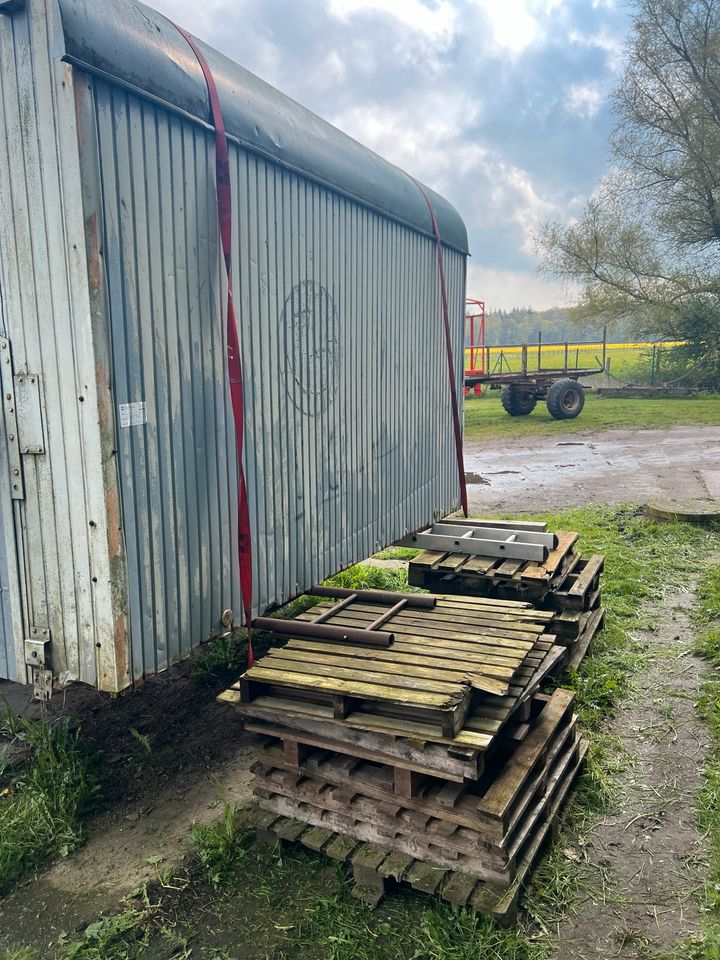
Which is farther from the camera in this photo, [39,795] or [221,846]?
[39,795]

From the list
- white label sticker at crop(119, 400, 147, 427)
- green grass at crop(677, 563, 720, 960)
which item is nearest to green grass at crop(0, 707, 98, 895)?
white label sticker at crop(119, 400, 147, 427)

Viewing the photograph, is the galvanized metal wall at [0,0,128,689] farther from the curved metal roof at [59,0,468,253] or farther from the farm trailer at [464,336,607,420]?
the farm trailer at [464,336,607,420]

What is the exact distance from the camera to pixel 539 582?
509 cm

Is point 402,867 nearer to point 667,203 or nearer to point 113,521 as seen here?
point 113,521

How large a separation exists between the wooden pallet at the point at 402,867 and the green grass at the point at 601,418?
15.7 meters

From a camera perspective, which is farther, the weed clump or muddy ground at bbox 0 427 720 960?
the weed clump

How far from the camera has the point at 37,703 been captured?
184 inches

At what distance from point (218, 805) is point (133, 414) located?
2.08m

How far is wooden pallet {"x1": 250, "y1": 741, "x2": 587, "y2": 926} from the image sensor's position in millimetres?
2803

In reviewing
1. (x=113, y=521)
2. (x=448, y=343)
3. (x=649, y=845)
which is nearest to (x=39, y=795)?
(x=113, y=521)

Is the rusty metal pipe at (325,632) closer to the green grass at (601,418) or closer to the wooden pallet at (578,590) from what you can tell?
the wooden pallet at (578,590)

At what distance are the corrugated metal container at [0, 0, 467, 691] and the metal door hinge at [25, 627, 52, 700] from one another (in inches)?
0.5

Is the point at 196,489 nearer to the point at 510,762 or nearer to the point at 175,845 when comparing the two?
the point at 175,845

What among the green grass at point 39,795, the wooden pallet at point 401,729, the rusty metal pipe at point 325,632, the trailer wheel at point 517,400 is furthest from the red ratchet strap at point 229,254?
the trailer wheel at point 517,400
